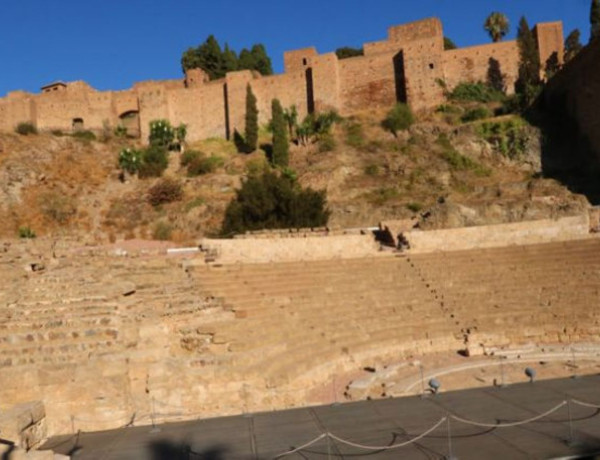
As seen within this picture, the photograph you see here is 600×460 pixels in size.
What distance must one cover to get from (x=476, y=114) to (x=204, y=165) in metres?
17.7

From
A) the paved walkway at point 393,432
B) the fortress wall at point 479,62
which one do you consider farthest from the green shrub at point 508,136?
the paved walkway at point 393,432

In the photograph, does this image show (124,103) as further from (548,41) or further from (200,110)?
(548,41)

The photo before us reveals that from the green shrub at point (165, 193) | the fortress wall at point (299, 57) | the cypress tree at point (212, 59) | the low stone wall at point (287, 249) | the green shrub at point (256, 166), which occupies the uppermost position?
the cypress tree at point (212, 59)

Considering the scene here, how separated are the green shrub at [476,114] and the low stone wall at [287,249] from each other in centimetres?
1835

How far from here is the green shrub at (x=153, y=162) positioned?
35562 mm

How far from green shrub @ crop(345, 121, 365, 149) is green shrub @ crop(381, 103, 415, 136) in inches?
64.8

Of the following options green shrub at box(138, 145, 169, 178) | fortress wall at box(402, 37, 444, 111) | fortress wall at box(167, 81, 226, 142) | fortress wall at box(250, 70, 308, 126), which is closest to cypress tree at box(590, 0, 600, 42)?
fortress wall at box(402, 37, 444, 111)

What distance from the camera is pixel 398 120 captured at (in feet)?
112

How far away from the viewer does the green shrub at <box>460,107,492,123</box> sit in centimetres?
3316

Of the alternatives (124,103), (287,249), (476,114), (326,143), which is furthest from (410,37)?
(287,249)

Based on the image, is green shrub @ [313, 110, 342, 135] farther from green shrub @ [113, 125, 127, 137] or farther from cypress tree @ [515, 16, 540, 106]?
green shrub @ [113, 125, 127, 137]

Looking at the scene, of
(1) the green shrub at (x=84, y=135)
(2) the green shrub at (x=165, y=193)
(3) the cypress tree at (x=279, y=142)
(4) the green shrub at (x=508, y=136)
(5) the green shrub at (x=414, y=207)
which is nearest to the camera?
(5) the green shrub at (x=414, y=207)

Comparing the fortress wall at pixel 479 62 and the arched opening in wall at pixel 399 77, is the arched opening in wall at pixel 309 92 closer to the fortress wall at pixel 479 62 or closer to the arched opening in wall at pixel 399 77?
the arched opening in wall at pixel 399 77

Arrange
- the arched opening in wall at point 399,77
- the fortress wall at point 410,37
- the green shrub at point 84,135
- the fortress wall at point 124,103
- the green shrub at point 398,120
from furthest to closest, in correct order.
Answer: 1. the fortress wall at point 124,103
2. the green shrub at point 84,135
3. the arched opening in wall at point 399,77
4. the fortress wall at point 410,37
5. the green shrub at point 398,120
